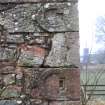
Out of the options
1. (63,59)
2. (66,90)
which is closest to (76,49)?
(63,59)

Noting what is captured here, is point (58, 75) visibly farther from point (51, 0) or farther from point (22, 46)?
point (51, 0)

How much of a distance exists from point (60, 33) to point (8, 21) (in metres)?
0.48

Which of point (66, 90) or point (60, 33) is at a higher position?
point (60, 33)

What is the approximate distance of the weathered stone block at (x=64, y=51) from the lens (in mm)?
3275

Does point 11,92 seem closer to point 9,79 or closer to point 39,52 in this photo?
point 9,79

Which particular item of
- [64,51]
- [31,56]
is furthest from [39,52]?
[64,51]

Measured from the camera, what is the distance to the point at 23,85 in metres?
3.33

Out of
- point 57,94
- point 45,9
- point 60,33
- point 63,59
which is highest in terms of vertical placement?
point 45,9

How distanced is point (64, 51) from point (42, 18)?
0.36 metres

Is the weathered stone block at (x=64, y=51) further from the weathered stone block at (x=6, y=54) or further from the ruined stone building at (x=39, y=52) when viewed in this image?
the weathered stone block at (x=6, y=54)

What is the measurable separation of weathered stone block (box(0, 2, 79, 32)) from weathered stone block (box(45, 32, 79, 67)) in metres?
0.07

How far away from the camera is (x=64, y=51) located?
3295 millimetres

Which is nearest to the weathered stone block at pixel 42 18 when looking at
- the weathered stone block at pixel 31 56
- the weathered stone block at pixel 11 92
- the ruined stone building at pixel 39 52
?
the ruined stone building at pixel 39 52

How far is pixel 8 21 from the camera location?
11.1 feet
